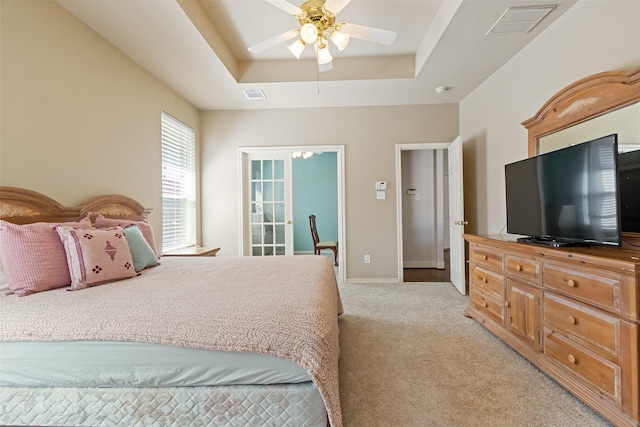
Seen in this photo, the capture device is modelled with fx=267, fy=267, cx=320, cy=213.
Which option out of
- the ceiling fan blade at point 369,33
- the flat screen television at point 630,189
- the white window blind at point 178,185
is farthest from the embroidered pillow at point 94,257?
the flat screen television at point 630,189

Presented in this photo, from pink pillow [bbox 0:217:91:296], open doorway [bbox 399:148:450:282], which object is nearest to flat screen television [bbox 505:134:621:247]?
open doorway [bbox 399:148:450:282]

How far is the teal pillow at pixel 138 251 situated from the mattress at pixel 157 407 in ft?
3.13

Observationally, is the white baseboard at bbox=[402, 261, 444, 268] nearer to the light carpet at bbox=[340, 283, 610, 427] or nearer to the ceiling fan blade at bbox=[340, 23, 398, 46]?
the light carpet at bbox=[340, 283, 610, 427]

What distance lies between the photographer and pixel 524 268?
1.88m

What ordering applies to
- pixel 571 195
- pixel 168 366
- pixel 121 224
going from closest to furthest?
pixel 168 366
pixel 571 195
pixel 121 224

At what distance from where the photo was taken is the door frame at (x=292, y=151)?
3941mm

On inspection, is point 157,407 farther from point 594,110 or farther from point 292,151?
point 292,151

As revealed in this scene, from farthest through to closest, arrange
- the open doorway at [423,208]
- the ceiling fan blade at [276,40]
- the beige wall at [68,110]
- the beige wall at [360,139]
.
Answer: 1. the open doorway at [423,208]
2. the beige wall at [360,139]
3. the ceiling fan blade at [276,40]
4. the beige wall at [68,110]

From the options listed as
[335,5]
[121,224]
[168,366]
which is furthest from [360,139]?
[168,366]

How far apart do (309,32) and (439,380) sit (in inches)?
99.4

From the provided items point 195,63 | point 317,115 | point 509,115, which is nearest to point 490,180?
point 509,115

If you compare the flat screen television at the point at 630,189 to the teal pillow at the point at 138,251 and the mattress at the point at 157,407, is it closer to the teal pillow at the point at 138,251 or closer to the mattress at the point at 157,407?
the mattress at the point at 157,407

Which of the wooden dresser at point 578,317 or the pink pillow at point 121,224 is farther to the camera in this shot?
the pink pillow at point 121,224

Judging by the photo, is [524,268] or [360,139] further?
[360,139]
